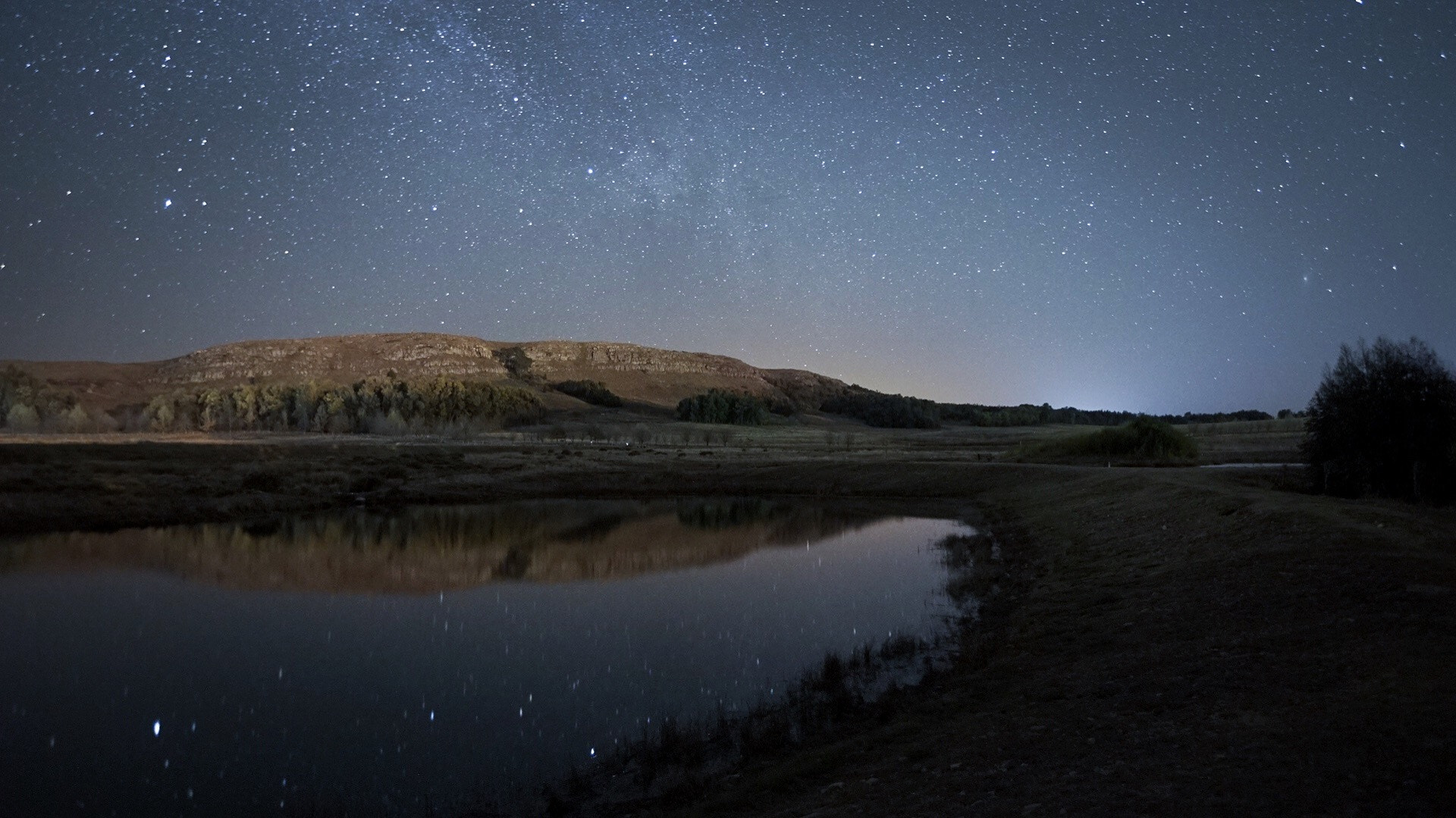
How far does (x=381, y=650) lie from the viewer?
16016 millimetres

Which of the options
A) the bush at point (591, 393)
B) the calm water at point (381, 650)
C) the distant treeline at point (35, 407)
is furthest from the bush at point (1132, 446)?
the bush at point (591, 393)

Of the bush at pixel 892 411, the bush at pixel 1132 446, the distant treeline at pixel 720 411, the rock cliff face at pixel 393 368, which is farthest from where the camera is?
the bush at pixel 892 411

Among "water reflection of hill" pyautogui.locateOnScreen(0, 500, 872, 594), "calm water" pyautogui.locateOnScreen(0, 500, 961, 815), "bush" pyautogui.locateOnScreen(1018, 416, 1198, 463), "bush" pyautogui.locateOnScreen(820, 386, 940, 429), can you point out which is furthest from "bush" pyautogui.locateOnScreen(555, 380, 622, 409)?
"calm water" pyautogui.locateOnScreen(0, 500, 961, 815)

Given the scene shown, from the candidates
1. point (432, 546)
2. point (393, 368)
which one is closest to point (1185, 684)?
point (432, 546)

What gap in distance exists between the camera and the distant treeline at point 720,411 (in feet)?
442

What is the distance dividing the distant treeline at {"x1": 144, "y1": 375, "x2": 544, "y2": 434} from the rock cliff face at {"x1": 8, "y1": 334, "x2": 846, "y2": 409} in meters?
23.4

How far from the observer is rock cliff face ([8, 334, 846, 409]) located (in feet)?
472

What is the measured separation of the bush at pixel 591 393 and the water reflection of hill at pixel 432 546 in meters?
110

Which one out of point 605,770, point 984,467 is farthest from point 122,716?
point 984,467

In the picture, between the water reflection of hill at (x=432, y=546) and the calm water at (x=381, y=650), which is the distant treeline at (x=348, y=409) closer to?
the water reflection of hill at (x=432, y=546)

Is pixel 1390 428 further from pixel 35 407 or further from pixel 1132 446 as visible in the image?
pixel 35 407

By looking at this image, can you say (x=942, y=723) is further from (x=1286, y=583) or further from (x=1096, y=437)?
(x=1096, y=437)

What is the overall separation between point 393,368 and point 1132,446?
154 metres

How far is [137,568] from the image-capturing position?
79.6 ft
